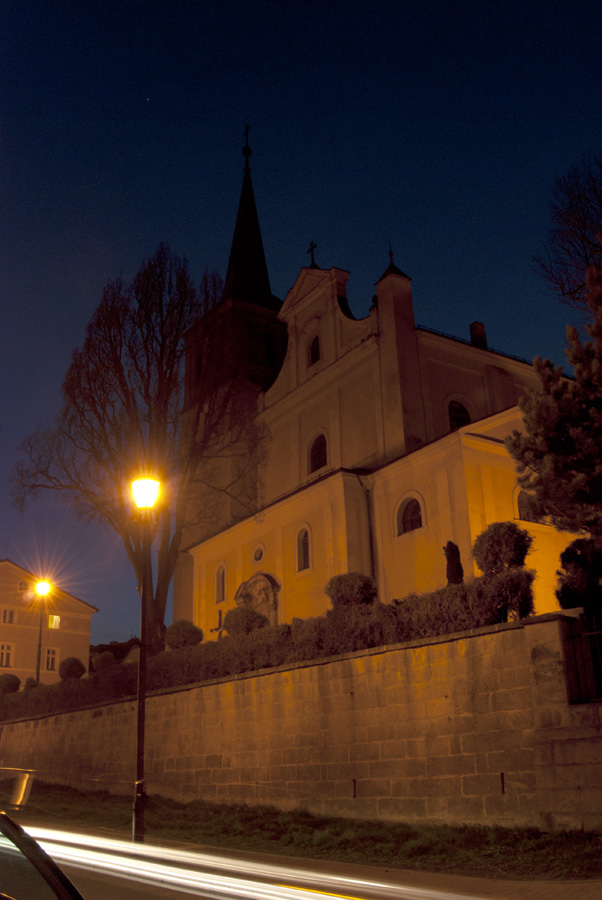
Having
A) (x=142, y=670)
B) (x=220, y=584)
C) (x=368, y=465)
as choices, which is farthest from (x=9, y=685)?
(x=142, y=670)

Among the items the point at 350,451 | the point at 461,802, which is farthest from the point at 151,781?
the point at 350,451

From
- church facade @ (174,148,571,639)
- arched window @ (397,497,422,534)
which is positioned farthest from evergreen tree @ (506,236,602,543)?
arched window @ (397,497,422,534)

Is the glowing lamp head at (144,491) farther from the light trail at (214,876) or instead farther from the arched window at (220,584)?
the arched window at (220,584)

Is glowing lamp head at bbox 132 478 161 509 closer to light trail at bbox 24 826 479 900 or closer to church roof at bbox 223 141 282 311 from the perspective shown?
light trail at bbox 24 826 479 900

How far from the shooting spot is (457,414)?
95.5ft

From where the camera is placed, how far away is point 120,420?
22953 millimetres

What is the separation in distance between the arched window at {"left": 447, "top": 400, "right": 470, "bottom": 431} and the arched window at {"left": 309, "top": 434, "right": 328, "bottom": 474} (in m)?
5.19

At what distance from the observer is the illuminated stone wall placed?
33.8 feet

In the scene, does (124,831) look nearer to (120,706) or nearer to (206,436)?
(120,706)

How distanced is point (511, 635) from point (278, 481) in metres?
21.7

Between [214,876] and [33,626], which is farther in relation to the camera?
[33,626]

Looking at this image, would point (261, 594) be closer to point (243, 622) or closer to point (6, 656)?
point (243, 622)

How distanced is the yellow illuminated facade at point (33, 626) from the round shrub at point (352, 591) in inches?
1360

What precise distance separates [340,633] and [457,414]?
53.8 feet
